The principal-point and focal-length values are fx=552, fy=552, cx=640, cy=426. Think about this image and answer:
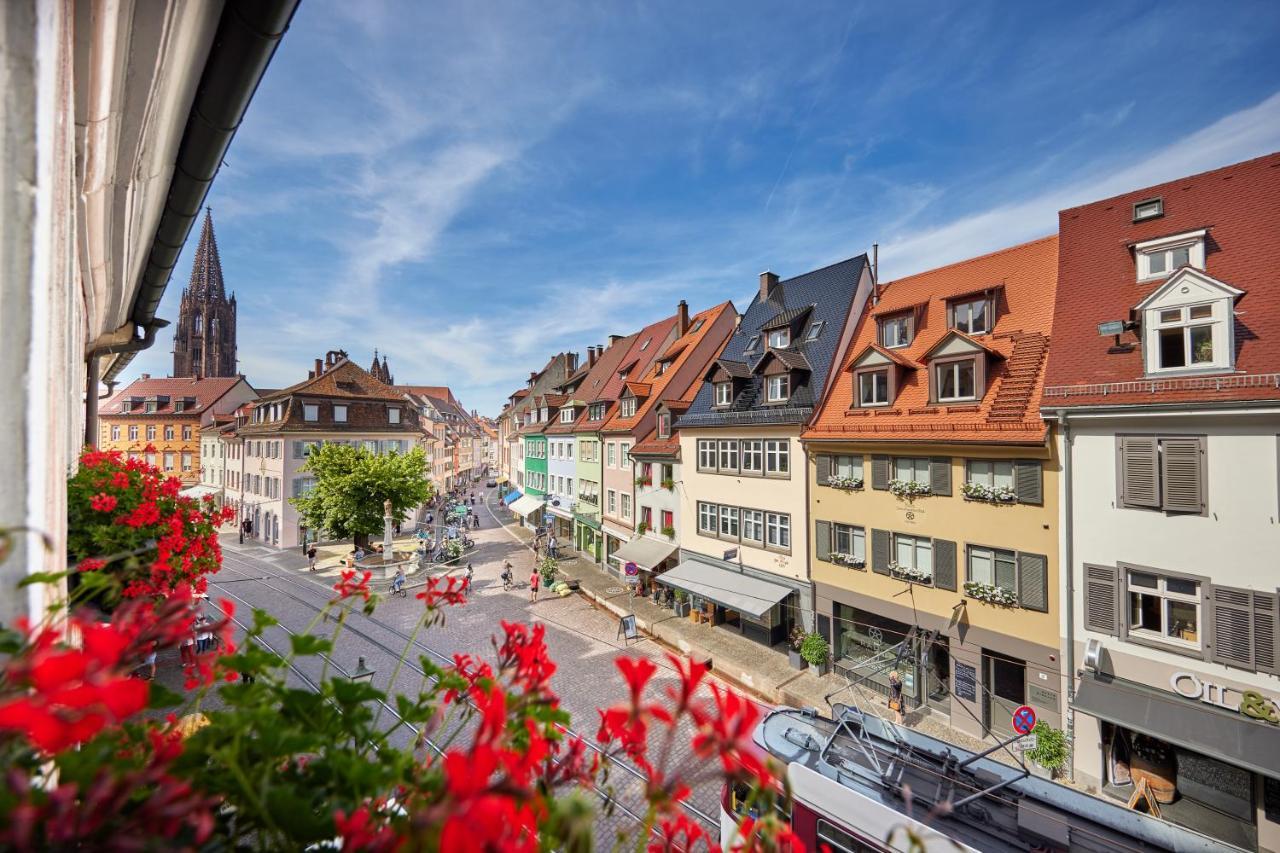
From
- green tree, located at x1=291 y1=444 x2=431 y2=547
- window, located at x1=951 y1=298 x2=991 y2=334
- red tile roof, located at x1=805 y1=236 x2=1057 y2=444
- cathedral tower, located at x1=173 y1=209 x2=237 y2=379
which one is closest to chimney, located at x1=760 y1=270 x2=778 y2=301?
red tile roof, located at x1=805 y1=236 x2=1057 y2=444

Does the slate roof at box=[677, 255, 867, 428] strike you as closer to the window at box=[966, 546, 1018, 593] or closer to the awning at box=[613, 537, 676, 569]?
the awning at box=[613, 537, 676, 569]

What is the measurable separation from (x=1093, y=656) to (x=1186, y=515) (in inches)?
119

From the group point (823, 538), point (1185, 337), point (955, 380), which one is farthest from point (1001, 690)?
point (1185, 337)

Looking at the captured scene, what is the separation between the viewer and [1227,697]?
29.9 ft

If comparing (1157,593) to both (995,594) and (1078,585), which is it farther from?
(995,594)

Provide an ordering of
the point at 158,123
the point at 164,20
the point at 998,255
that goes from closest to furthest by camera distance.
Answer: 1. the point at 164,20
2. the point at 158,123
3. the point at 998,255

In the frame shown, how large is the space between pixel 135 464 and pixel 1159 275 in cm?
1755

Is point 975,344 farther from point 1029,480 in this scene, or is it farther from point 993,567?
point 993,567

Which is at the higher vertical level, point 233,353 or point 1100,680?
point 233,353

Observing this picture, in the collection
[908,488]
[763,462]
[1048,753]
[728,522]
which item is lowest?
[1048,753]

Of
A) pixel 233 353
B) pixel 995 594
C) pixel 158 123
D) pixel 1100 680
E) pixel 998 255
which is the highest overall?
pixel 233 353

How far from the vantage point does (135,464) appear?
5551 mm

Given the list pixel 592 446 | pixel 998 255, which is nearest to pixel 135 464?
pixel 998 255

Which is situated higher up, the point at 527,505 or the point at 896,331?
the point at 896,331
